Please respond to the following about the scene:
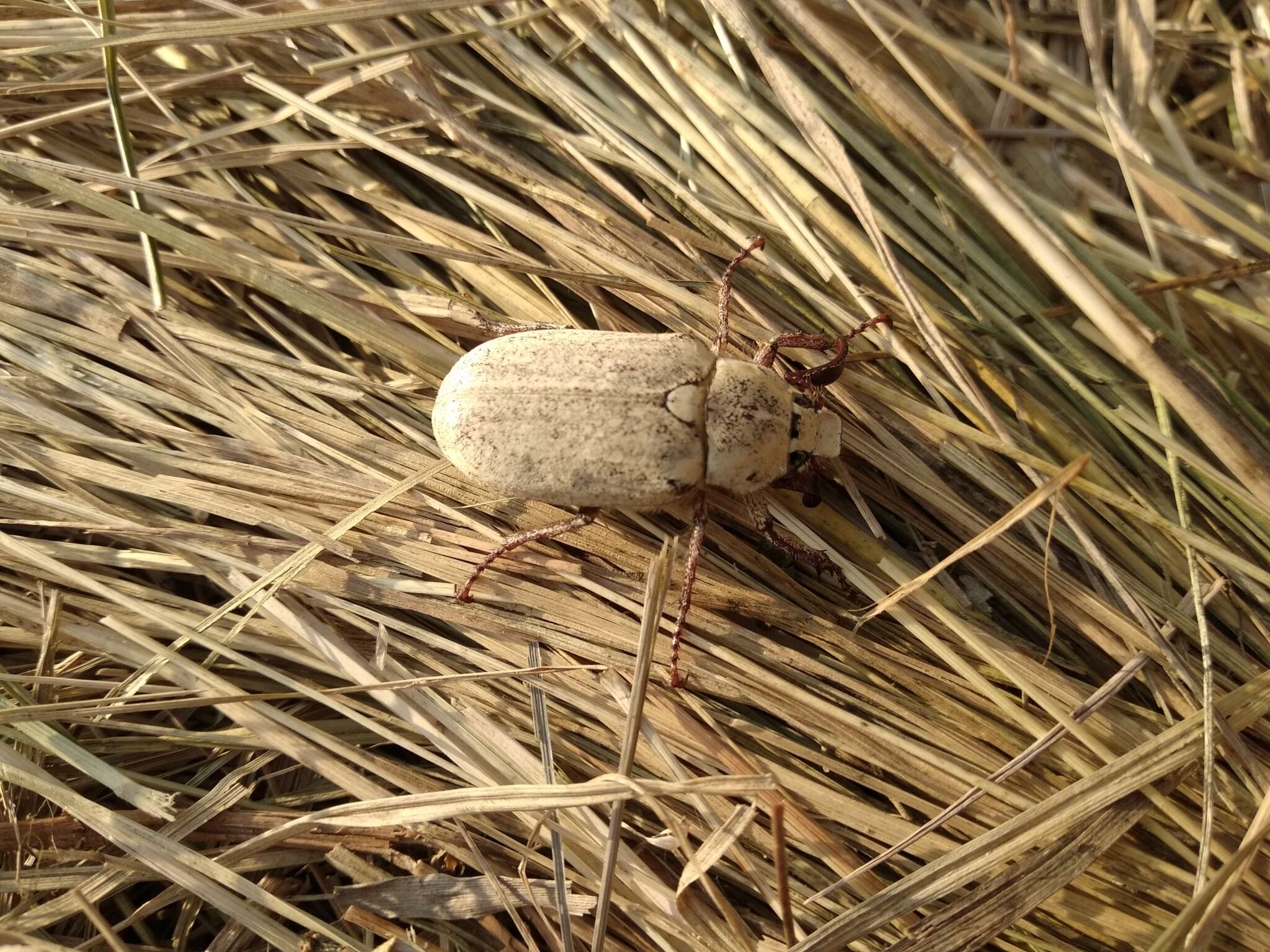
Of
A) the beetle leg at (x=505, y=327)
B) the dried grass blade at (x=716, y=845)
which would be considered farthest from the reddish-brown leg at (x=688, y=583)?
the beetle leg at (x=505, y=327)

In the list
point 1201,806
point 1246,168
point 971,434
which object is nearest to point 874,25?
point 971,434

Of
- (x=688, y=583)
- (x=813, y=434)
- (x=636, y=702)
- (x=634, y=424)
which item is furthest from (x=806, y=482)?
(x=636, y=702)

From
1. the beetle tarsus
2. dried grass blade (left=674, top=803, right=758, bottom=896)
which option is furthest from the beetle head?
dried grass blade (left=674, top=803, right=758, bottom=896)

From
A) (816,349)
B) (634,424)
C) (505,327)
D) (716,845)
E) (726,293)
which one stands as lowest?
(716,845)

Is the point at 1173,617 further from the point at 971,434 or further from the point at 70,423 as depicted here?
the point at 70,423

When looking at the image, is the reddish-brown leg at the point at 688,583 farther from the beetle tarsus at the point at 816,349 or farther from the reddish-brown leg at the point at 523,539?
the beetle tarsus at the point at 816,349

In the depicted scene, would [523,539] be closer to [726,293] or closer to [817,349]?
[726,293]
